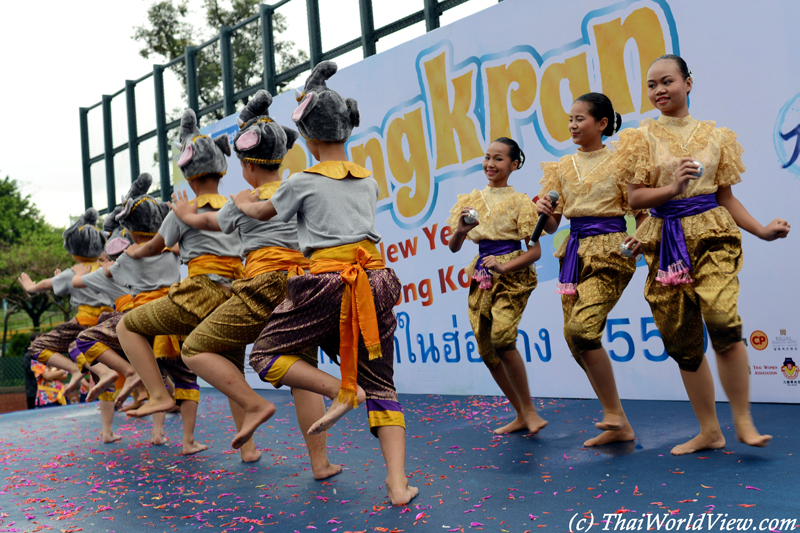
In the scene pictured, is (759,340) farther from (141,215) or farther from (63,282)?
(63,282)

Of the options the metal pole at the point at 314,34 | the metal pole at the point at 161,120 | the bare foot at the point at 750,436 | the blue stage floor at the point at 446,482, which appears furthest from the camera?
the metal pole at the point at 161,120

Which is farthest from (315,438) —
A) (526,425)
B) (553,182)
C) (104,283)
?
(104,283)

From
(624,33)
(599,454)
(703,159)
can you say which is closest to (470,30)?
(624,33)

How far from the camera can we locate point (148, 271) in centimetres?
504

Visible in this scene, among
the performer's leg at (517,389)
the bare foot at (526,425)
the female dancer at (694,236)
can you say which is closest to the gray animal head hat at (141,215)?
the performer's leg at (517,389)

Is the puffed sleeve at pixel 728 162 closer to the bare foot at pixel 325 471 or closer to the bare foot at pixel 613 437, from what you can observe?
the bare foot at pixel 613 437

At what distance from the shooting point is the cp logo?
14.0 ft

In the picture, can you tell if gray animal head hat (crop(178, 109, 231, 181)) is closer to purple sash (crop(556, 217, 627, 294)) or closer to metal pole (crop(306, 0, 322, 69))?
purple sash (crop(556, 217, 627, 294))

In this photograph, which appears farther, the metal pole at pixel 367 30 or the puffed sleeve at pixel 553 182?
the metal pole at pixel 367 30

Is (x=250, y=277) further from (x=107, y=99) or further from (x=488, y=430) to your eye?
(x=107, y=99)

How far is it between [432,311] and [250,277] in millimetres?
2952

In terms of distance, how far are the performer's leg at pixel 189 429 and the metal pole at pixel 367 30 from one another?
14.5 feet

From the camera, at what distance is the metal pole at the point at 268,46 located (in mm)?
8891

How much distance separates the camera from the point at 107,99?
1291cm
